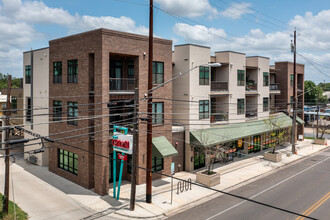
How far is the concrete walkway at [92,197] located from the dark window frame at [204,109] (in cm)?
541

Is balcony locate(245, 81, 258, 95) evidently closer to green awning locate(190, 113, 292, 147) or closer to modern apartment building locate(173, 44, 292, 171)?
modern apartment building locate(173, 44, 292, 171)

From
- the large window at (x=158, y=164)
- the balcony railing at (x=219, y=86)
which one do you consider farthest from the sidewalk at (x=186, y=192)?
the balcony railing at (x=219, y=86)

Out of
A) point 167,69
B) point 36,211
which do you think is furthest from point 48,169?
point 167,69

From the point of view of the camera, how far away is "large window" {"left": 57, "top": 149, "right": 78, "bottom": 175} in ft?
77.0

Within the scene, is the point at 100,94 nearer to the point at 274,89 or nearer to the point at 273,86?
the point at 273,86

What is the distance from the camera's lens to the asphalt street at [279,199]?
693 inches

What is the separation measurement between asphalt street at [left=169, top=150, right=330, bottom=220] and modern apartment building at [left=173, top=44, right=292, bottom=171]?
5356 mm

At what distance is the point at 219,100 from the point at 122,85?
12.7 m

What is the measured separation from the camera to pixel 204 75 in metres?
28.0

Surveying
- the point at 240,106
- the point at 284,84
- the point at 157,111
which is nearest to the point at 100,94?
the point at 157,111

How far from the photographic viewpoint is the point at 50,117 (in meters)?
26.1

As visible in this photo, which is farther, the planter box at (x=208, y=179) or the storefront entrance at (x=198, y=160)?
the storefront entrance at (x=198, y=160)

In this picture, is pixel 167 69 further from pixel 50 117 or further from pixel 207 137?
pixel 50 117

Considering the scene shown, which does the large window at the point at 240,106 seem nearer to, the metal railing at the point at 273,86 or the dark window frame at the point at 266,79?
the dark window frame at the point at 266,79
